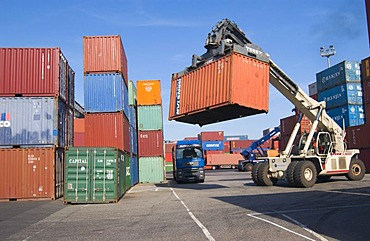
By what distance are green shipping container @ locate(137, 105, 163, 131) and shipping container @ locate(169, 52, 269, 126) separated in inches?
531

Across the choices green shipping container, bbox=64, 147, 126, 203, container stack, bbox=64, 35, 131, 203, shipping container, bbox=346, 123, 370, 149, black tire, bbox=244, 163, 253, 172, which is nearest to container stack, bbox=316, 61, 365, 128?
shipping container, bbox=346, 123, 370, 149

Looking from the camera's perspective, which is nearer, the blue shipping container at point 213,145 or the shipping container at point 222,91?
the shipping container at point 222,91

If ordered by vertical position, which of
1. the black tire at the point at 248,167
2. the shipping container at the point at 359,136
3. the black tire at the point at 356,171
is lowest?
the black tire at the point at 248,167

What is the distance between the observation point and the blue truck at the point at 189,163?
2578 cm

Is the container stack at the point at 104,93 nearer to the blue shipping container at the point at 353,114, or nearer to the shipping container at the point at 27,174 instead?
the shipping container at the point at 27,174

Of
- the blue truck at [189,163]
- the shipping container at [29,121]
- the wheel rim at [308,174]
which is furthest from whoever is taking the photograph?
the blue truck at [189,163]

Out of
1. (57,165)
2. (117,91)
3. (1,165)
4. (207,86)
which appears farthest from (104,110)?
(207,86)

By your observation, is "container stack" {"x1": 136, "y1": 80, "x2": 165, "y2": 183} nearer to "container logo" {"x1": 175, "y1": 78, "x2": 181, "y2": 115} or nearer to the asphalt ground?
"container logo" {"x1": 175, "y1": 78, "x2": 181, "y2": 115}

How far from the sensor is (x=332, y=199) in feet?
42.9

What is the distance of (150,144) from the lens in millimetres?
29172

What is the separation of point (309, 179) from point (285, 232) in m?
11.0

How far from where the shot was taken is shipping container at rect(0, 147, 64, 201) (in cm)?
1644

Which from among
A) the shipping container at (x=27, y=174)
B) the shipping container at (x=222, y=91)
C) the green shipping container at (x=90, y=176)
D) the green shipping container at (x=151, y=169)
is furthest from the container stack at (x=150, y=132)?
the green shipping container at (x=90, y=176)

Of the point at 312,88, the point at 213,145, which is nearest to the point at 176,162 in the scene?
the point at 312,88
